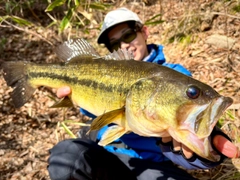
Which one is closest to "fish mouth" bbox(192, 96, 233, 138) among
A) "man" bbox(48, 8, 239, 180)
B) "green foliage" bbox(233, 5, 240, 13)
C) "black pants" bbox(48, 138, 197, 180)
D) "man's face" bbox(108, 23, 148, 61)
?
"man" bbox(48, 8, 239, 180)

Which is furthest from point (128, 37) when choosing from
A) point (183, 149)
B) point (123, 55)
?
point (183, 149)

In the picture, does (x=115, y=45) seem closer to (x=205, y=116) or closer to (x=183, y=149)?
(x=183, y=149)

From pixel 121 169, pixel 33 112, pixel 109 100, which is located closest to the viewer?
pixel 109 100

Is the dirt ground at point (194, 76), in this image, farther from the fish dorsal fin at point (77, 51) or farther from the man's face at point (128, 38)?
the fish dorsal fin at point (77, 51)

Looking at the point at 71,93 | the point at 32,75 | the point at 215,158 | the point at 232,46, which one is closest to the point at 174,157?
the point at 215,158

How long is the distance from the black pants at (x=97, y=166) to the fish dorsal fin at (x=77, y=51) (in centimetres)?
81

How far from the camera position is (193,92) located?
132cm

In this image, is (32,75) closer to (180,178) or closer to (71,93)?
(71,93)

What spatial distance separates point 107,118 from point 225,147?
615mm

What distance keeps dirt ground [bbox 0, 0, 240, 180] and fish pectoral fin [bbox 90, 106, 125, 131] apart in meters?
1.55

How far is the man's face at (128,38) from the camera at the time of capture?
2.61m

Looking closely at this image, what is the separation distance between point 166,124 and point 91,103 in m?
0.60

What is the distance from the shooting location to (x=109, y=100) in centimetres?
167

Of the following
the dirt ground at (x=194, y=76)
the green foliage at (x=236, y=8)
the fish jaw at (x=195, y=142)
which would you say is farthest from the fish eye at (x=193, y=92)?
the green foliage at (x=236, y=8)
